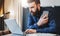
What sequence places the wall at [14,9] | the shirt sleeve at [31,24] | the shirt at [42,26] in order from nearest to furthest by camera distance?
the shirt at [42,26], the shirt sleeve at [31,24], the wall at [14,9]

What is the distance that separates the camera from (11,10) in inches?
134

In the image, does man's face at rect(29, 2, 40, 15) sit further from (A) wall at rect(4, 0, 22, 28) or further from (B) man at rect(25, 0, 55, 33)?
(A) wall at rect(4, 0, 22, 28)

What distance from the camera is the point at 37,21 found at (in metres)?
3.23

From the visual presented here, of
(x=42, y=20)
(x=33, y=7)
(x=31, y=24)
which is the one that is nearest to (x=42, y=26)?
(x=42, y=20)

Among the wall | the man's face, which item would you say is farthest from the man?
the wall

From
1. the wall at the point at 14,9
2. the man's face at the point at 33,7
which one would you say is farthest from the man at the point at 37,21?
the wall at the point at 14,9

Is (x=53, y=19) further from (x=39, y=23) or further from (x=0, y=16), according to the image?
(x=0, y=16)

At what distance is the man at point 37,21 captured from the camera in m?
3.11

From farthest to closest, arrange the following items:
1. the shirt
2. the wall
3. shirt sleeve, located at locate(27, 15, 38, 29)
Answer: the wall → shirt sleeve, located at locate(27, 15, 38, 29) → the shirt

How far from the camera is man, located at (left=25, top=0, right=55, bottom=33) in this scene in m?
3.11

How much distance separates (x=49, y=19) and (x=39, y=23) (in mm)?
280

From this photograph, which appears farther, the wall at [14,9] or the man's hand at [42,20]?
the wall at [14,9]

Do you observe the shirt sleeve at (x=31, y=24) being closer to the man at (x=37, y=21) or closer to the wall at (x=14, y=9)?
the man at (x=37, y=21)

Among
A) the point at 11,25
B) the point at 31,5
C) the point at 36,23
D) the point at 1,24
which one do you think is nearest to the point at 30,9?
the point at 31,5
